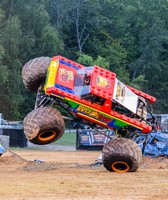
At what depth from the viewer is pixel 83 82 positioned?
14.4 meters

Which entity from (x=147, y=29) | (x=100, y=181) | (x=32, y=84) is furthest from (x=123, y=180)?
(x=147, y=29)

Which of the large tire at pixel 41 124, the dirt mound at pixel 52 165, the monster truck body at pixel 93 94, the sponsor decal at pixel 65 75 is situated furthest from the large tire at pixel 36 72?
the dirt mound at pixel 52 165

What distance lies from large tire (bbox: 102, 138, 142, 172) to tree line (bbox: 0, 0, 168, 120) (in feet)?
97.0

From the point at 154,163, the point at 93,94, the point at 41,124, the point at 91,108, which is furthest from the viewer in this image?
the point at 154,163

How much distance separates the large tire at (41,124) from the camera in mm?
13562

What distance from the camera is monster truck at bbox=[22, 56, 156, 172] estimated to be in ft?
45.1

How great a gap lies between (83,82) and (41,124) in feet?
5.24

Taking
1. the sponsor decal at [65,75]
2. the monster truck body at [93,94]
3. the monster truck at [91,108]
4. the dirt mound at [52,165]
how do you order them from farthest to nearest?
1. the dirt mound at [52,165]
2. the sponsor decal at [65,75]
3. the monster truck body at [93,94]
4. the monster truck at [91,108]

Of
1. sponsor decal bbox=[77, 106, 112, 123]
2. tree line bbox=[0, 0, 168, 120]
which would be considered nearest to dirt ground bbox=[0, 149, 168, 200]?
sponsor decal bbox=[77, 106, 112, 123]

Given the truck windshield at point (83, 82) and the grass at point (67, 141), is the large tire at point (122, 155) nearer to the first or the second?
the truck windshield at point (83, 82)

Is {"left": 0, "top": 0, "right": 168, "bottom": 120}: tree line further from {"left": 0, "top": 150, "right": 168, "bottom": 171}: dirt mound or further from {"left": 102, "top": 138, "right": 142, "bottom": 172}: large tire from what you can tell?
{"left": 102, "top": 138, "right": 142, "bottom": 172}: large tire

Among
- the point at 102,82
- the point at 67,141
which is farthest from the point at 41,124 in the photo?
the point at 67,141

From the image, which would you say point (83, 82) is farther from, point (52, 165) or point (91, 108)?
point (52, 165)

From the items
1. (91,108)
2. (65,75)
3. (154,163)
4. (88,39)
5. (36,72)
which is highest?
(88,39)
